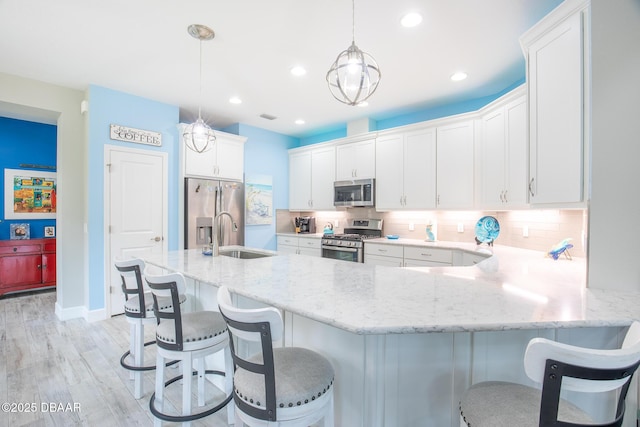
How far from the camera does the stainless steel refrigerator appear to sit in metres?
4.15

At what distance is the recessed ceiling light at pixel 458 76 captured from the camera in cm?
315

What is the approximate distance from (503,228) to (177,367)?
3.73 m

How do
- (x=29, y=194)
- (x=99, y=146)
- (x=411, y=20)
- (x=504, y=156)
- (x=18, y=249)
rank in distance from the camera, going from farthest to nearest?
(x=29, y=194)
(x=18, y=249)
(x=99, y=146)
(x=504, y=156)
(x=411, y=20)

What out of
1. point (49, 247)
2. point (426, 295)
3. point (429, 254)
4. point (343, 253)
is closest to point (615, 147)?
point (426, 295)

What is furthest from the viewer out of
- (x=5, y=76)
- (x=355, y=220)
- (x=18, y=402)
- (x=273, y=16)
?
(x=355, y=220)

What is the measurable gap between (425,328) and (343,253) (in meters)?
3.47

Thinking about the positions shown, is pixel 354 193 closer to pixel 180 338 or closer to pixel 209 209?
pixel 209 209

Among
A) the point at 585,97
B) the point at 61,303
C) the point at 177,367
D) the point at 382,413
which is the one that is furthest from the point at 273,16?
the point at 61,303

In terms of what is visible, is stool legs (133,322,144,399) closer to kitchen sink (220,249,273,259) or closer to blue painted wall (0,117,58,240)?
kitchen sink (220,249,273,259)

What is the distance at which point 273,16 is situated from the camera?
2275 millimetres

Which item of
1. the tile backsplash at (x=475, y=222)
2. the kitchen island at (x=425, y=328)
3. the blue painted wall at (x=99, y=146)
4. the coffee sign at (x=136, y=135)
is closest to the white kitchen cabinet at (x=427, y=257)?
the tile backsplash at (x=475, y=222)

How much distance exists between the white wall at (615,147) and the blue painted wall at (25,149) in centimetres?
697

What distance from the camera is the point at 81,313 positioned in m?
3.73

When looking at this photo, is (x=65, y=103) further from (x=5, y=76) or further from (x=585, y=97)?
(x=585, y=97)
